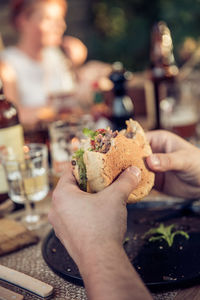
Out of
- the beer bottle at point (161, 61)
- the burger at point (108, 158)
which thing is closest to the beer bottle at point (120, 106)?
the beer bottle at point (161, 61)

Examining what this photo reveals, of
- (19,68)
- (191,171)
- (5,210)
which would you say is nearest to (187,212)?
(191,171)

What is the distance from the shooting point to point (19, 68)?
3.22 meters

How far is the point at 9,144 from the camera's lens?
1.17m

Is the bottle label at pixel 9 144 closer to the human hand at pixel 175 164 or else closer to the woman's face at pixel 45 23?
the human hand at pixel 175 164

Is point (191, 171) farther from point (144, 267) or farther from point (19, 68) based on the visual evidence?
point (19, 68)

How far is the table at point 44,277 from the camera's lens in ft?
2.41

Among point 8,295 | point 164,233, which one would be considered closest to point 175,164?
point 164,233

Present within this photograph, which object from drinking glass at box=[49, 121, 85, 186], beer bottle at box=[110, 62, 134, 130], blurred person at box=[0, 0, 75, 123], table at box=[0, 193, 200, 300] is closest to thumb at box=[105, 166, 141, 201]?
table at box=[0, 193, 200, 300]

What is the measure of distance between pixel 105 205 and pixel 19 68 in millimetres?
2746

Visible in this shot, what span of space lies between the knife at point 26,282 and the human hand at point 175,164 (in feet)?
1.22

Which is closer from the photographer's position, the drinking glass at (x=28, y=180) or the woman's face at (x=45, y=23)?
the drinking glass at (x=28, y=180)

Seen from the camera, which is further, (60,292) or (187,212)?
(187,212)

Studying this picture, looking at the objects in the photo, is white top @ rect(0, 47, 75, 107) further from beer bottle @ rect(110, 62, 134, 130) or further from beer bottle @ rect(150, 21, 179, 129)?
beer bottle @ rect(110, 62, 134, 130)

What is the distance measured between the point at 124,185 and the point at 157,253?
0.71 feet
